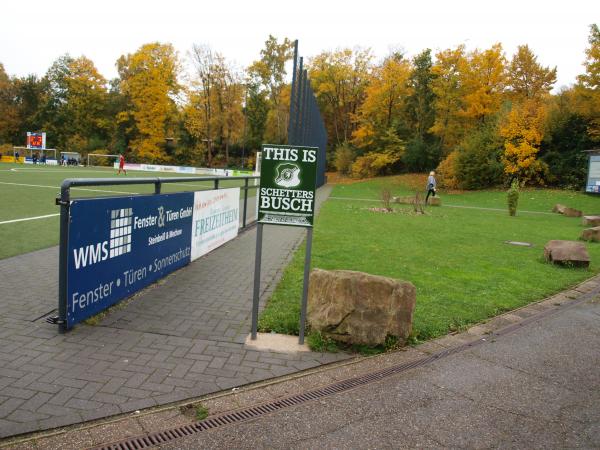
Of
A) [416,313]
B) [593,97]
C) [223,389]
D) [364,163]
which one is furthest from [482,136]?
[223,389]

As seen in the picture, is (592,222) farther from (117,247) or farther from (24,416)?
(24,416)

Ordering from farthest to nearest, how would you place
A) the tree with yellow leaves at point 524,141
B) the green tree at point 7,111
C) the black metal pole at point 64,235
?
the green tree at point 7,111, the tree with yellow leaves at point 524,141, the black metal pole at point 64,235

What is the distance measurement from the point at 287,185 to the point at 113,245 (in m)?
2.04

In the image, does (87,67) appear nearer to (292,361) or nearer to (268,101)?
(268,101)

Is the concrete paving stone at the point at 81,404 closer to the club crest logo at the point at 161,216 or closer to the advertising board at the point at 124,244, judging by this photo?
the advertising board at the point at 124,244

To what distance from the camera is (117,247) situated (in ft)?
16.6

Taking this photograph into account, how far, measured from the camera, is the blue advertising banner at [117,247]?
4359mm

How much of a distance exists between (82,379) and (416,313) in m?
3.63

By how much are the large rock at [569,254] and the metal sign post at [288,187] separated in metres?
6.86

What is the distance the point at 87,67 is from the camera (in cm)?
7306

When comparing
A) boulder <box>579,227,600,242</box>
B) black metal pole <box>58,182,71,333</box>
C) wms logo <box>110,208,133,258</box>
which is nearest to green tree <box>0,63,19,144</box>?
boulder <box>579,227,600,242</box>

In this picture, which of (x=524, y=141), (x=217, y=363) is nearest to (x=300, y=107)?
(x=217, y=363)

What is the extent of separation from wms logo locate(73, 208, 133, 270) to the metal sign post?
5.34 ft

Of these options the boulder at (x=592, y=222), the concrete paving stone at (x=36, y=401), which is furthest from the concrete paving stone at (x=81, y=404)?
the boulder at (x=592, y=222)
